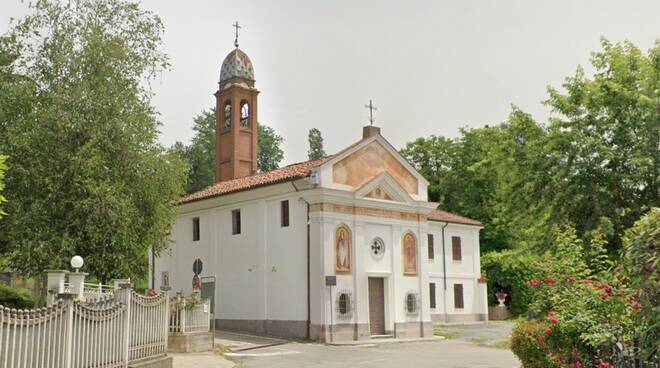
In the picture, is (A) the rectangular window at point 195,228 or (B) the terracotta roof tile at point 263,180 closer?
(B) the terracotta roof tile at point 263,180

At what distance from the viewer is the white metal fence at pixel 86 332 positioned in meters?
8.77

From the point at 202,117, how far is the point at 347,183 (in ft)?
126

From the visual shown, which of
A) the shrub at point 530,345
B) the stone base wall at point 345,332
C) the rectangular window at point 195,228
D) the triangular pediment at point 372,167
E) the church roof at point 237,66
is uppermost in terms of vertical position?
the church roof at point 237,66

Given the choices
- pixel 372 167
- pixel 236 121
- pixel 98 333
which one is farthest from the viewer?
pixel 236 121

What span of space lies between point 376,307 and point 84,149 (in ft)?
42.6

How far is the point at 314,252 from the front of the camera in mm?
24281

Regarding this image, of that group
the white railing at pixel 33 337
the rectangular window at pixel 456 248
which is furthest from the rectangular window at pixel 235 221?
the white railing at pixel 33 337

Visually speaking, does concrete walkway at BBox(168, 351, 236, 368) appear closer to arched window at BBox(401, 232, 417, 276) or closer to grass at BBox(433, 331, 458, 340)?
arched window at BBox(401, 232, 417, 276)

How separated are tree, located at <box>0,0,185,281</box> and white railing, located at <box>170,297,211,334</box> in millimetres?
2590

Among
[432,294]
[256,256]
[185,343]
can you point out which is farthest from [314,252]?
[432,294]

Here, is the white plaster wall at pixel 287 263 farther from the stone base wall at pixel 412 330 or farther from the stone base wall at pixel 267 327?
the stone base wall at pixel 412 330

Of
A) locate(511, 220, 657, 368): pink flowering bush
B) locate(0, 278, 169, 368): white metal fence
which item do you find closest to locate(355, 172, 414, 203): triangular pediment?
locate(0, 278, 169, 368): white metal fence

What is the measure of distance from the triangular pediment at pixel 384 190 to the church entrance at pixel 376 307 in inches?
134

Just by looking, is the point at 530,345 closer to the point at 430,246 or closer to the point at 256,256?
the point at 256,256
